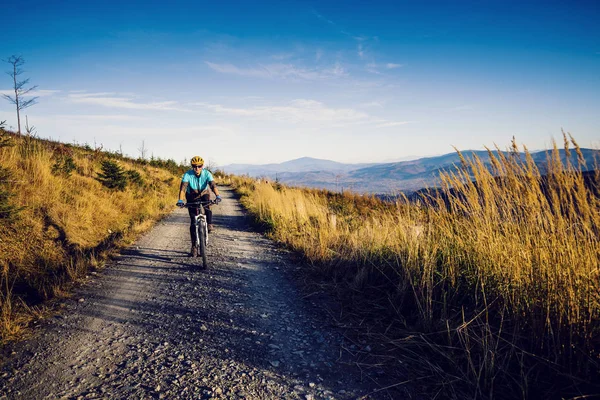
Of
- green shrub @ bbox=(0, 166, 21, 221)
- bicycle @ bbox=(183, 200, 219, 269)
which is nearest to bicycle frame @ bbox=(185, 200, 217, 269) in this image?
bicycle @ bbox=(183, 200, 219, 269)

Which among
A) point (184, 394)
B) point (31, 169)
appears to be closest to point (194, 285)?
point (184, 394)

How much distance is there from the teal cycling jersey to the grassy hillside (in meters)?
2.27

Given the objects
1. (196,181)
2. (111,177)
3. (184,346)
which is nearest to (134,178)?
(111,177)

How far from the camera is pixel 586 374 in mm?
2143

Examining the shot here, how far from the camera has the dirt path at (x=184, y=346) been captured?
2.41 m

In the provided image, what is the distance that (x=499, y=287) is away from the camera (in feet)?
9.68

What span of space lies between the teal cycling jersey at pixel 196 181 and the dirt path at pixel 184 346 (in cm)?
196

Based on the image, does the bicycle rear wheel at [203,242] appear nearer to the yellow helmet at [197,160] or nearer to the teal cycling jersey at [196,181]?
the teal cycling jersey at [196,181]

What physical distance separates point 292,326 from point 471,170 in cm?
299

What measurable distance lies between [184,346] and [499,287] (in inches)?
132

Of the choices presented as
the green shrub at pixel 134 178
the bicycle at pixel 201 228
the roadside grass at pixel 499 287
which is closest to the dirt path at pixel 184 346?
the bicycle at pixel 201 228

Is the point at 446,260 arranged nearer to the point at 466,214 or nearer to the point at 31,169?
the point at 466,214

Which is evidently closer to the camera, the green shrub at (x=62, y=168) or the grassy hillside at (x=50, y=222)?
the grassy hillside at (x=50, y=222)

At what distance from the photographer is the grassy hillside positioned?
427 cm
